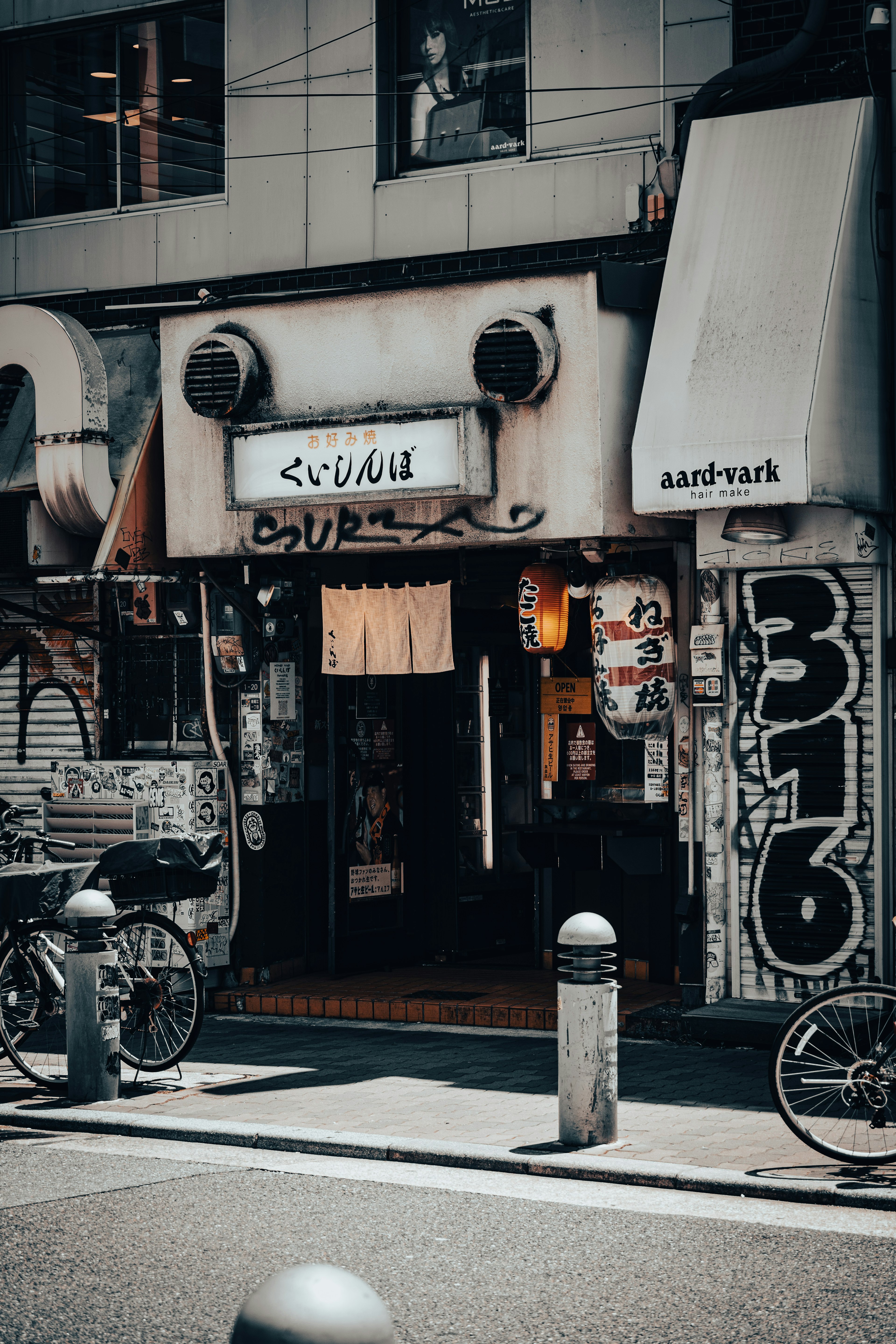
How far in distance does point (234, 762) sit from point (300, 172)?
453 centimetres

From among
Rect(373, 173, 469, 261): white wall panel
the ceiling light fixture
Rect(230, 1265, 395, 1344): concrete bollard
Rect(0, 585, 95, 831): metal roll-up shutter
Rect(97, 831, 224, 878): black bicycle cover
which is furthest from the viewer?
Rect(0, 585, 95, 831): metal roll-up shutter

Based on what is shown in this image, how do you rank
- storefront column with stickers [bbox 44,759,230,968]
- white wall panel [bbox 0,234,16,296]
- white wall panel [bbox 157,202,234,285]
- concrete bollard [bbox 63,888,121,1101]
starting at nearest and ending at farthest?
1. concrete bollard [bbox 63,888,121,1101]
2. storefront column with stickers [bbox 44,759,230,968]
3. white wall panel [bbox 157,202,234,285]
4. white wall panel [bbox 0,234,16,296]

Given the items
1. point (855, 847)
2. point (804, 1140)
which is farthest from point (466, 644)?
point (804, 1140)

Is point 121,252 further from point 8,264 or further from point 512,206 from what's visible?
point 512,206

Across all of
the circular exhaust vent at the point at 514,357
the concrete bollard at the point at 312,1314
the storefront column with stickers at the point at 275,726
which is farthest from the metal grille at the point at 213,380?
the concrete bollard at the point at 312,1314

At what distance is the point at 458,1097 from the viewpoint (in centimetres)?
905

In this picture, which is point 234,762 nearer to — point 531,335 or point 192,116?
point 531,335

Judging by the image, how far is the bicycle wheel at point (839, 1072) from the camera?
7320mm

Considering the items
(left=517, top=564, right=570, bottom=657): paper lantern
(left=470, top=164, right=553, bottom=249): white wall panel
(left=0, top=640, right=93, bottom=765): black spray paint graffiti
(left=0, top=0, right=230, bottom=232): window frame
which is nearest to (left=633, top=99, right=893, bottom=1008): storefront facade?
(left=517, top=564, right=570, bottom=657): paper lantern

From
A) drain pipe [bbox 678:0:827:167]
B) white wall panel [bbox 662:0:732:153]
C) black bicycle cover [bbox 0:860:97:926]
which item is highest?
white wall panel [bbox 662:0:732:153]

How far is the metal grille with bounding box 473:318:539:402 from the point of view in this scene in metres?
10.5

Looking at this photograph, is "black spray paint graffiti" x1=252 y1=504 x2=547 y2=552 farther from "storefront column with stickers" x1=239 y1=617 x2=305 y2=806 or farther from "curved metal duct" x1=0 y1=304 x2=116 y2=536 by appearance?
"curved metal duct" x1=0 y1=304 x2=116 y2=536

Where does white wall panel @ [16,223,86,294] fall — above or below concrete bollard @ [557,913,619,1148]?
above

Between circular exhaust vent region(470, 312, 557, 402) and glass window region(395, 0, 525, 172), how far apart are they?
2.03m
